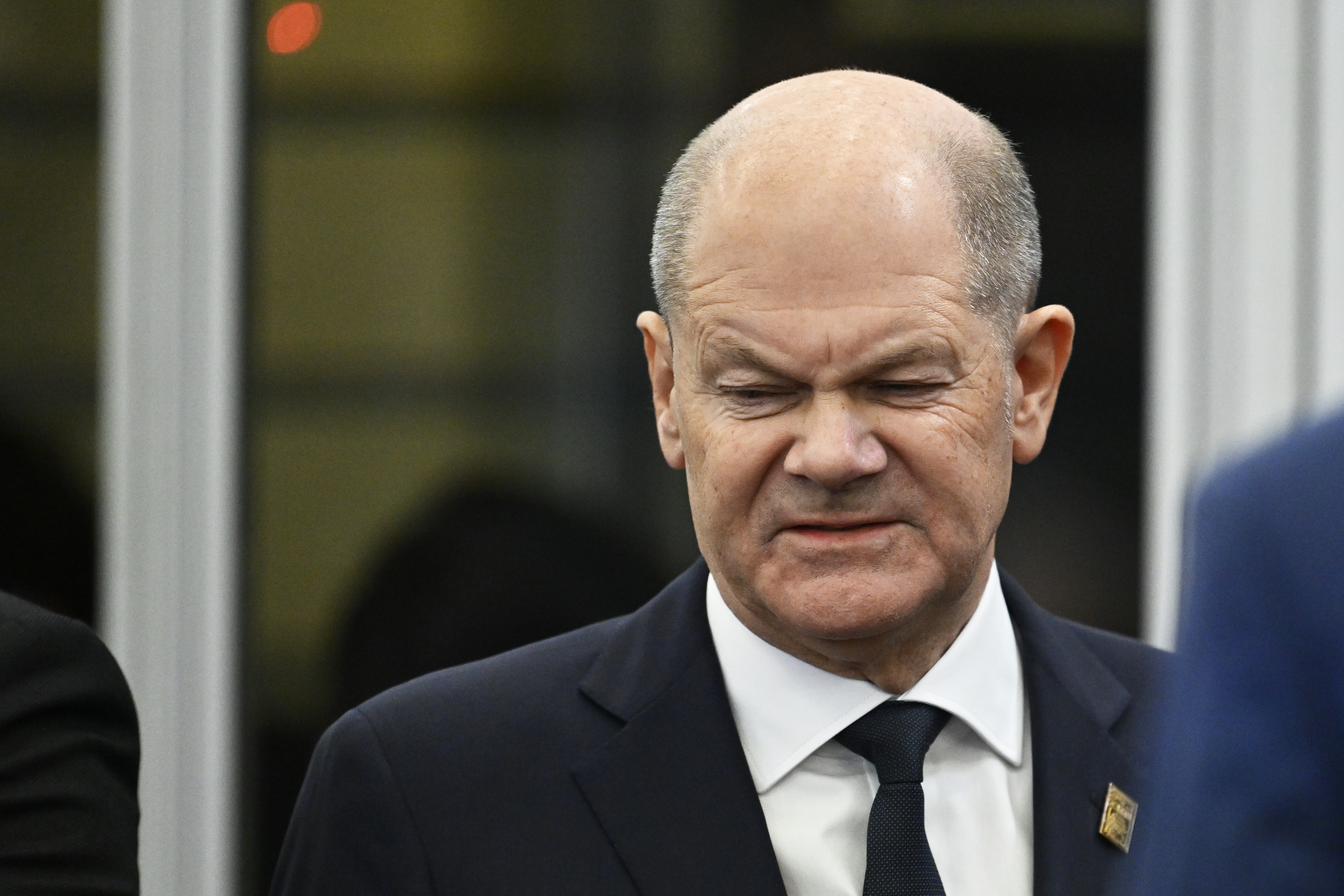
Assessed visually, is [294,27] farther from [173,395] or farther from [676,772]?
[676,772]

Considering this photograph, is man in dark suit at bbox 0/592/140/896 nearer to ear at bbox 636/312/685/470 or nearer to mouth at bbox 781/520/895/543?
ear at bbox 636/312/685/470

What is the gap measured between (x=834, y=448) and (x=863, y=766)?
295 millimetres

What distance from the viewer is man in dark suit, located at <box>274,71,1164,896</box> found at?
4.10 ft

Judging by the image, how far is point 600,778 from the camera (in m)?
1.31

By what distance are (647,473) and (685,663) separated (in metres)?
1.00

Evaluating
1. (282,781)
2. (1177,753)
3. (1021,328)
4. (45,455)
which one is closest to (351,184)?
(45,455)

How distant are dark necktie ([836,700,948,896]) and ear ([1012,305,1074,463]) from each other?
26 cm

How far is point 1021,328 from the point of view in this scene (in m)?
1.39

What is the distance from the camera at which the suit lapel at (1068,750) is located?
1.28 meters

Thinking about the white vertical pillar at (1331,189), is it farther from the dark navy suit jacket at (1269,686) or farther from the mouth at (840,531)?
the dark navy suit jacket at (1269,686)

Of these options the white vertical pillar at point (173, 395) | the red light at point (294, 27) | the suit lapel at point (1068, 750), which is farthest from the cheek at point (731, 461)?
the red light at point (294, 27)

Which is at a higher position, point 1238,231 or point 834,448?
point 1238,231

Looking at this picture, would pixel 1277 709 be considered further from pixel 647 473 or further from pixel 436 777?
pixel 647 473

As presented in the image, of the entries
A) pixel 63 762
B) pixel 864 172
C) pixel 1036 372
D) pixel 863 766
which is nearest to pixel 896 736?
pixel 863 766
